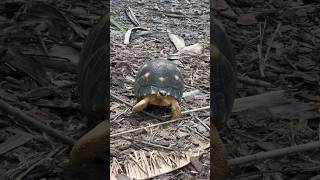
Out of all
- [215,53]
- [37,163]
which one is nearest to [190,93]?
[37,163]

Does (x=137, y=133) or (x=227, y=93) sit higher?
(x=227, y=93)

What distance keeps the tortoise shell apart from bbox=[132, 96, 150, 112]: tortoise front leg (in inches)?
0.7

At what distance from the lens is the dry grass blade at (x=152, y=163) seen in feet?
6.51

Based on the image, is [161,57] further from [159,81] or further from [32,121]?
[32,121]

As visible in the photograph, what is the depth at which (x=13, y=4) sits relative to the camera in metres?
2.51

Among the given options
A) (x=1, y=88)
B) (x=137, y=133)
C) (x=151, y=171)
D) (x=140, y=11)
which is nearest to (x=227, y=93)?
(x=151, y=171)

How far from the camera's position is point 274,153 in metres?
1.77

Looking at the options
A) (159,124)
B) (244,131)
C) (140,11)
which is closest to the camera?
(244,131)

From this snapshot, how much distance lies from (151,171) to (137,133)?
0.83 ft

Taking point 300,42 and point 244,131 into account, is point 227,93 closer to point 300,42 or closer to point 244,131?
point 244,131

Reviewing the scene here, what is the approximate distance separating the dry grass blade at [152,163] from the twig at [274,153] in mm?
324

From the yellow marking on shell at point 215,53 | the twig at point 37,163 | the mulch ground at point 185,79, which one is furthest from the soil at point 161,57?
the yellow marking on shell at point 215,53

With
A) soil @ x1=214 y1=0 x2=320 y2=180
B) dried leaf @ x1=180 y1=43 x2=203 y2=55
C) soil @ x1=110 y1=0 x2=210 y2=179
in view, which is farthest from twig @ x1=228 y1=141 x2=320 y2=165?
dried leaf @ x1=180 y1=43 x2=203 y2=55

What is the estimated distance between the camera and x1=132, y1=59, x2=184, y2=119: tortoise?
2340 mm
